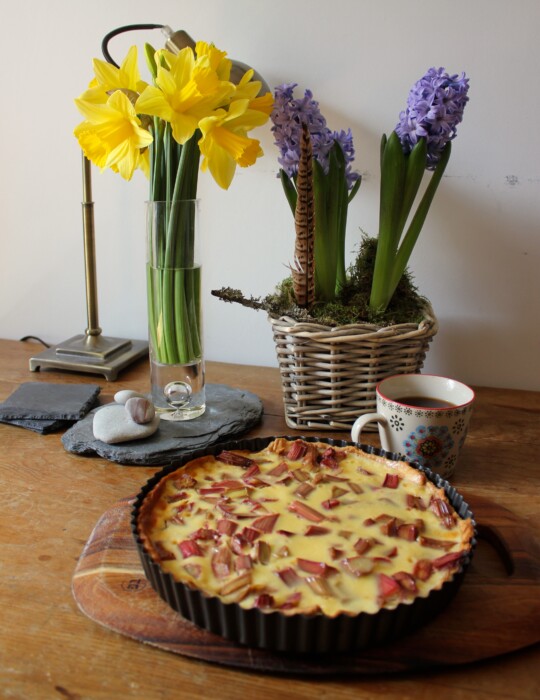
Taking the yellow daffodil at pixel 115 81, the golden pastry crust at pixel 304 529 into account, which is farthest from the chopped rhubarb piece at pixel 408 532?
the yellow daffodil at pixel 115 81

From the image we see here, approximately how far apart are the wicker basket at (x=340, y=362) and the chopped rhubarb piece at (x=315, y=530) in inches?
13.2

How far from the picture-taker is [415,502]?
831 millimetres

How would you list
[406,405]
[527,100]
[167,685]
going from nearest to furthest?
[167,685] → [406,405] → [527,100]

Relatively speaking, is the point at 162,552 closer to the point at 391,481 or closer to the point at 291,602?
the point at 291,602

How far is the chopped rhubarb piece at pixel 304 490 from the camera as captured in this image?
86 centimetres

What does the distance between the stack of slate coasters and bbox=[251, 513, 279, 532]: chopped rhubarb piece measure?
0.48 m

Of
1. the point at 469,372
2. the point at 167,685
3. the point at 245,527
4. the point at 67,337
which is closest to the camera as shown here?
the point at 167,685

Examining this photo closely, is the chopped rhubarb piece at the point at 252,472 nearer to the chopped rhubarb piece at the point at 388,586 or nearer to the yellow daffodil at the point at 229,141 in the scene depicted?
the chopped rhubarb piece at the point at 388,586

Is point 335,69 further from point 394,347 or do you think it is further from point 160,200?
point 394,347

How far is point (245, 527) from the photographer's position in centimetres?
79

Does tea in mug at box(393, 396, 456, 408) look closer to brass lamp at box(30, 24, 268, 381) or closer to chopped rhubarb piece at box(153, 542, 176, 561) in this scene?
chopped rhubarb piece at box(153, 542, 176, 561)

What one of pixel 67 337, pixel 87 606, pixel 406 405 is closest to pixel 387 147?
pixel 406 405

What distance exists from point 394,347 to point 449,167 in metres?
0.40

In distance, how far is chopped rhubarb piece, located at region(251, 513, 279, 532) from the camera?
31.1 inches
